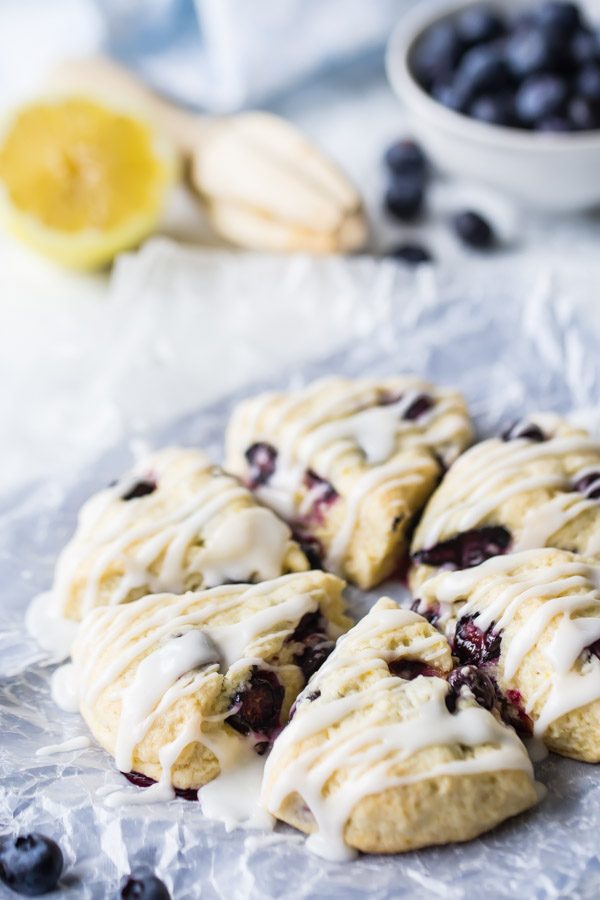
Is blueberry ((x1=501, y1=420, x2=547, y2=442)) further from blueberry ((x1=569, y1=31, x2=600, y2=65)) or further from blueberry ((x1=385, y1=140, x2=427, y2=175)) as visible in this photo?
blueberry ((x1=385, y1=140, x2=427, y2=175))

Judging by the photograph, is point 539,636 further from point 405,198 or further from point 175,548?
point 405,198

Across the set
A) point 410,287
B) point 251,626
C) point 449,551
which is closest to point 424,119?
point 410,287

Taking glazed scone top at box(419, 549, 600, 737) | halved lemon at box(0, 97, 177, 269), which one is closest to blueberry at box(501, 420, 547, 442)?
glazed scone top at box(419, 549, 600, 737)

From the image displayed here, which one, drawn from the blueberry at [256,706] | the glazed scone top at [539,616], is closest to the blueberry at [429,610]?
the glazed scone top at [539,616]

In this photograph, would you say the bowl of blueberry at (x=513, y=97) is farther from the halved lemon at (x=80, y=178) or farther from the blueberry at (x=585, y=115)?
the halved lemon at (x=80, y=178)

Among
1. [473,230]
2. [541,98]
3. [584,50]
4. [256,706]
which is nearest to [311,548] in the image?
[256,706]

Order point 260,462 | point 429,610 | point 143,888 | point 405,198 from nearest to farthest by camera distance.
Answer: point 143,888 < point 429,610 < point 260,462 < point 405,198
